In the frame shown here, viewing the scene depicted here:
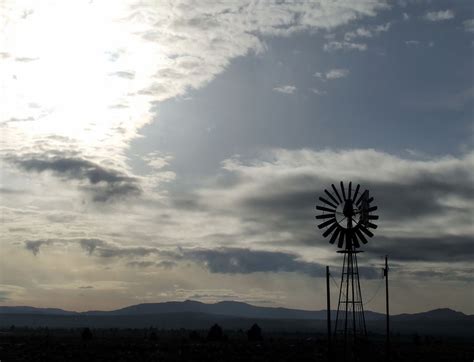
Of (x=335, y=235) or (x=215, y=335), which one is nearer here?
(x=335, y=235)

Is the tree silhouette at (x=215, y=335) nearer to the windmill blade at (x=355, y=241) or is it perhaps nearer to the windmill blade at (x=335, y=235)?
the windmill blade at (x=335, y=235)

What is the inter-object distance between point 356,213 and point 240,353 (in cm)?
2347

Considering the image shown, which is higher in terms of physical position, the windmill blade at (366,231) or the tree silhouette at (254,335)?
the windmill blade at (366,231)

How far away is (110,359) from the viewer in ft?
178

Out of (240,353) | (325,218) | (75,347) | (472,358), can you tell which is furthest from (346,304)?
(75,347)

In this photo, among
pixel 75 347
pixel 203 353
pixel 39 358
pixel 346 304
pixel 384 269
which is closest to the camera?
pixel 346 304

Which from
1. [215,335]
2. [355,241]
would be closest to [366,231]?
[355,241]

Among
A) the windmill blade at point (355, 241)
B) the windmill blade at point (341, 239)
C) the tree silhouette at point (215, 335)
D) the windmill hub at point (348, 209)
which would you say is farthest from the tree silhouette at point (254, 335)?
the windmill hub at point (348, 209)

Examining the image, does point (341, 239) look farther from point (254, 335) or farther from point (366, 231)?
point (254, 335)

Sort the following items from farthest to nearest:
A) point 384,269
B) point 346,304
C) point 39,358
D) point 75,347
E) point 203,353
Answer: point 75,347 < point 203,353 < point 39,358 < point 384,269 < point 346,304

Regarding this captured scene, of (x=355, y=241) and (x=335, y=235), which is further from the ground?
(x=335, y=235)

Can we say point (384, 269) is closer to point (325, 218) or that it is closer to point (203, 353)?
point (325, 218)

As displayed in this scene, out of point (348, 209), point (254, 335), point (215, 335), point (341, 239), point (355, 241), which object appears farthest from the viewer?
point (254, 335)

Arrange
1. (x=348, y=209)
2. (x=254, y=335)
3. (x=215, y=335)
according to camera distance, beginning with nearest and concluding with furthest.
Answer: (x=348, y=209) < (x=215, y=335) < (x=254, y=335)
